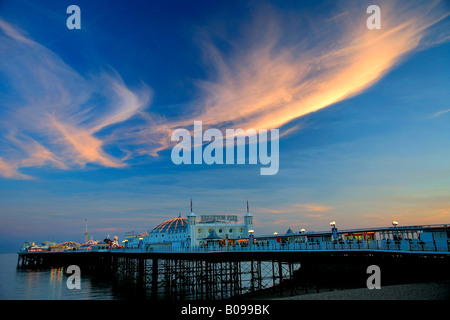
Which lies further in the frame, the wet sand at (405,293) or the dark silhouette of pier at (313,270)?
the dark silhouette of pier at (313,270)

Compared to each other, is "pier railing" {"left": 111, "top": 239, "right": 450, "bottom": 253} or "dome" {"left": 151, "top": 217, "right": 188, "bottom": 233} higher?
"pier railing" {"left": 111, "top": 239, "right": 450, "bottom": 253}

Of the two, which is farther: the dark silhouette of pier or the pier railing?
the dark silhouette of pier

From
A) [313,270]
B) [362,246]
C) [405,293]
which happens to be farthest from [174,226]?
[405,293]

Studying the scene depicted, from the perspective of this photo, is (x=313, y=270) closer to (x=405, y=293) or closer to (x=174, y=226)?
(x=405, y=293)

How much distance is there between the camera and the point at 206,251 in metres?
45.6

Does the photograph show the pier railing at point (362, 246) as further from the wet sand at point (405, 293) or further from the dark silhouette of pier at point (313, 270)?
the wet sand at point (405, 293)

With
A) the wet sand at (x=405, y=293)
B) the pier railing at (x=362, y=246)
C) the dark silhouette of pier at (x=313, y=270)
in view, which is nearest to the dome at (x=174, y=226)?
the dark silhouette of pier at (x=313, y=270)

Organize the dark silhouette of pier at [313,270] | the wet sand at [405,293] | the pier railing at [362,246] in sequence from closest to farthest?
the pier railing at [362,246]
the wet sand at [405,293]
the dark silhouette of pier at [313,270]

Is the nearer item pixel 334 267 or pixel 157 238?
pixel 334 267

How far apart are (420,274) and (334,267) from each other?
74.0ft

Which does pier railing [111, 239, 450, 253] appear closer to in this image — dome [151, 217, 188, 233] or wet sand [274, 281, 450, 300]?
wet sand [274, 281, 450, 300]

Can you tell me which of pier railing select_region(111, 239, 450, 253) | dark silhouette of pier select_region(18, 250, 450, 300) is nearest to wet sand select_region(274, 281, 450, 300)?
dark silhouette of pier select_region(18, 250, 450, 300)
